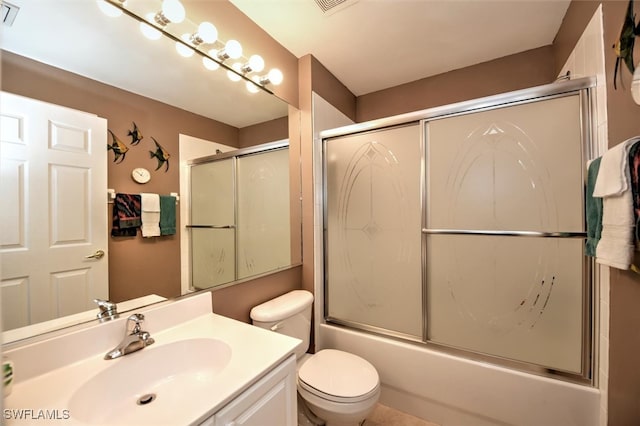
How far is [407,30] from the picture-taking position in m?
1.62

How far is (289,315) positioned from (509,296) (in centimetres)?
121

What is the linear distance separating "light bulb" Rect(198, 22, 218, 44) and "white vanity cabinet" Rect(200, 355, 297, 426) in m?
1.52

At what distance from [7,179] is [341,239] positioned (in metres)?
1.57

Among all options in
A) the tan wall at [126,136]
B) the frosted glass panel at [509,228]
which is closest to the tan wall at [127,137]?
the tan wall at [126,136]

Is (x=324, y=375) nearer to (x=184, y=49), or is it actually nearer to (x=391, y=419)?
(x=391, y=419)

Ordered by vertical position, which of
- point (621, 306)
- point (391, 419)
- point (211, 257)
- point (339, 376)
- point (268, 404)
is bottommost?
point (391, 419)

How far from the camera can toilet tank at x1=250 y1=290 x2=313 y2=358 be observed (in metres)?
1.36

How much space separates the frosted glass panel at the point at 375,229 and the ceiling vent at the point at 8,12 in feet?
4.92

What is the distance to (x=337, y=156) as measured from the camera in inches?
72.1

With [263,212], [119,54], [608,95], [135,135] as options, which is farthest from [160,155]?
[608,95]

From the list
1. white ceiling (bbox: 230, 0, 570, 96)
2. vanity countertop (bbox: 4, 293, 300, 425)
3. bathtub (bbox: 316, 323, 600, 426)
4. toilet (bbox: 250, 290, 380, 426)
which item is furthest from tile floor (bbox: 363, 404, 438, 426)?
white ceiling (bbox: 230, 0, 570, 96)

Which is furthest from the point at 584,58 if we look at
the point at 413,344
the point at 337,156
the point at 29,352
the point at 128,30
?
the point at 29,352

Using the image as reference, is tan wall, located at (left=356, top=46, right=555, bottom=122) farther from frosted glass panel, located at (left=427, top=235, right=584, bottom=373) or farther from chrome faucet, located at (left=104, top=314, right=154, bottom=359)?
chrome faucet, located at (left=104, top=314, right=154, bottom=359)

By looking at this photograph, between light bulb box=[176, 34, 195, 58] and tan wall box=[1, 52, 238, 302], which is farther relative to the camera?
light bulb box=[176, 34, 195, 58]
